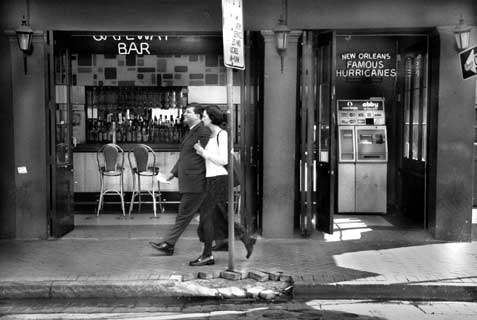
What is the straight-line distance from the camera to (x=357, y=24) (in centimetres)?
990

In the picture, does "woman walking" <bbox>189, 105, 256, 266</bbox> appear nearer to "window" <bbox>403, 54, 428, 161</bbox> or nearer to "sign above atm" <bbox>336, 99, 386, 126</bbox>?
"window" <bbox>403, 54, 428, 161</bbox>

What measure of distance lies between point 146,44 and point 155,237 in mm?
3944

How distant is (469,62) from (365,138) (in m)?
3.18

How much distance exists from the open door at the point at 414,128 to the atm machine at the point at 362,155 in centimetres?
38

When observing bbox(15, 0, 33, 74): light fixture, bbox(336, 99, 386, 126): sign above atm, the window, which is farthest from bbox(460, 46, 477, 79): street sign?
bbox(15, 0, 33, 74): light fixture

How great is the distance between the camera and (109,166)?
40.0 ft

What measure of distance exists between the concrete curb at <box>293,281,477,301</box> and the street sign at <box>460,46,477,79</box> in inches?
134

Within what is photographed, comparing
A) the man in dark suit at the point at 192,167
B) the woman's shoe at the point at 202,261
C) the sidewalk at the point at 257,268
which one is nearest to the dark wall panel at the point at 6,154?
the sidewalk at the point at 257,268

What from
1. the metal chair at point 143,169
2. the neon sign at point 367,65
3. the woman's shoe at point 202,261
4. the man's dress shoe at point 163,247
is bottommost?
the woman's shoe at point 202,261

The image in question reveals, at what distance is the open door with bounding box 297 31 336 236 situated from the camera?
32.6ft

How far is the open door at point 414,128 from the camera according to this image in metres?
10.8

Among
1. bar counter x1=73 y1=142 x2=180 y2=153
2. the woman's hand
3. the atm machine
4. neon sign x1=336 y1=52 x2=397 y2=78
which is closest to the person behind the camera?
the woman's hand

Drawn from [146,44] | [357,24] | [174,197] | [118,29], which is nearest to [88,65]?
[146,44]

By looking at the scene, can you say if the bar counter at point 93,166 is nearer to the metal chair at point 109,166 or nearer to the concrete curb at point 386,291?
the metal chair at point 109,166
